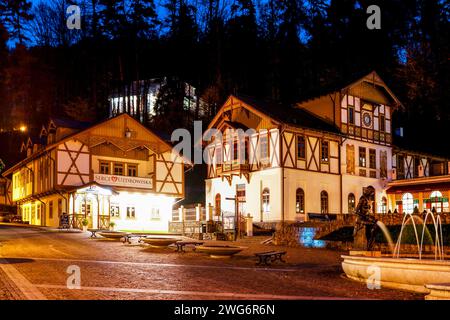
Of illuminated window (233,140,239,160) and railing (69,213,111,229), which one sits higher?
illuminated window (233,140,239,160)

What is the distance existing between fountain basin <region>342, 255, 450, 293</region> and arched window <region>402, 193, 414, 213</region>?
30.8 metres

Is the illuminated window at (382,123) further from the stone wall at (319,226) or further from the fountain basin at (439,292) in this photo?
the fountain basin at (439,292)

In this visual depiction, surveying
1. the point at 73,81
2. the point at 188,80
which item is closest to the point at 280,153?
the point at 188,80

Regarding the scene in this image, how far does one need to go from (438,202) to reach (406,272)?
99.5ft

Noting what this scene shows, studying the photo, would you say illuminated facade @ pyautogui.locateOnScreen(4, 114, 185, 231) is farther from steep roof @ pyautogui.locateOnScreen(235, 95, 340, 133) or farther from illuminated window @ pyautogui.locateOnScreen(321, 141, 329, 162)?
illuminated window @ pyautogui.locateOnScreen(321, 141, 329, 162)

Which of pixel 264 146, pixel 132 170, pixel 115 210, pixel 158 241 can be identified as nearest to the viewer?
pixel 158 241

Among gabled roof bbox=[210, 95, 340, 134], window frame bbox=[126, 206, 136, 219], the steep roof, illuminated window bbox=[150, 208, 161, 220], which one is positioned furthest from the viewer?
illuminated window bbox=[150, 208, 161, 220]

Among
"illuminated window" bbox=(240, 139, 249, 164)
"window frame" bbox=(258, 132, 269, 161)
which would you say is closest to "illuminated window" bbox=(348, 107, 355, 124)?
"window frame" bbox=(258, 132, 269, 161)

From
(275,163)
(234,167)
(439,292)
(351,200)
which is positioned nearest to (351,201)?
(351,200)

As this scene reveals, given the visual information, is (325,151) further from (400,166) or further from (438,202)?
(400,166)

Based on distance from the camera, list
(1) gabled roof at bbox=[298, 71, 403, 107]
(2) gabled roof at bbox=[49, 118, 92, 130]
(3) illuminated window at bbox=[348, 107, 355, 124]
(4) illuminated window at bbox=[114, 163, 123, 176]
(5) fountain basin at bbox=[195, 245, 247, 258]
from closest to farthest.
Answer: (5) fountain basin at bbox=[195, 245, 247, 258] → (1) gabled roof at bbox=[298, 71, 403, 107] → (2) gabled roof at bbox=[49, 118, 92, 130] → (3) illuminated window at bbox=[348, 107, 355, 124] → (4) illuminated window at bbox=[114, 163, 123, 176]

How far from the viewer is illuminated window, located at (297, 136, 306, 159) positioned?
1656 inches

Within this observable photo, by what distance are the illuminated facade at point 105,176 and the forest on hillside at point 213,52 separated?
1258cm

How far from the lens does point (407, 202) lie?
45875mm
